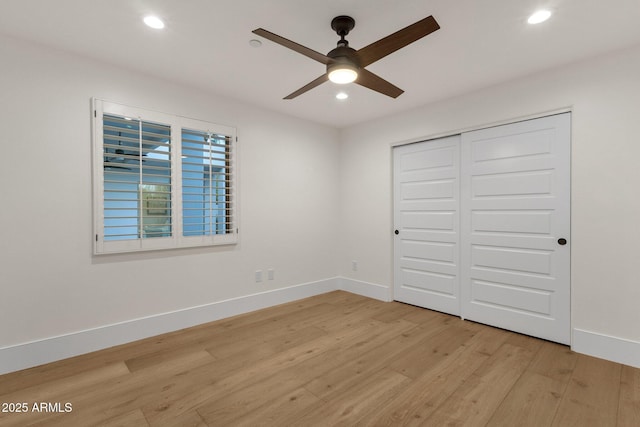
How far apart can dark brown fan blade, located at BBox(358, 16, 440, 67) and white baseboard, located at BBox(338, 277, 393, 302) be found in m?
3.09

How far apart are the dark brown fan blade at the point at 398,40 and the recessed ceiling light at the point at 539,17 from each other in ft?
3.26

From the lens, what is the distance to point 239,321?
3438 mm

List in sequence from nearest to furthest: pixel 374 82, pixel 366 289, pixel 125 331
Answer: pixel 374 82 < pixel 125 331 < pixel 366 289

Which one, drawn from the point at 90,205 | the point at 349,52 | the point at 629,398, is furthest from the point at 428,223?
the point at 90,205

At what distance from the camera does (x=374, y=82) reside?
2348 mm

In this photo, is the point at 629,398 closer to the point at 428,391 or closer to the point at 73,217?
the point at 428,391

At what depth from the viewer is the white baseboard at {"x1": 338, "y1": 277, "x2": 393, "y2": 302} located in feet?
13.8

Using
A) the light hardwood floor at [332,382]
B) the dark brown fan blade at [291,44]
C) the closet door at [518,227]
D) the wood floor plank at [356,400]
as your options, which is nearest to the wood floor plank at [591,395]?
the light hardwood floor at [332,382]

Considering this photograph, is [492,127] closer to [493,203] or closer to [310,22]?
[493,203]

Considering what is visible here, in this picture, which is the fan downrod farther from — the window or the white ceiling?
the window

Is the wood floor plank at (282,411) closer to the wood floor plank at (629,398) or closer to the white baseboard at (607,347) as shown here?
the wood floor plank at (629,398)

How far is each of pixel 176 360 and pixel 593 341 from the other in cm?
364

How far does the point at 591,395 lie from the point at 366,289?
267 cm

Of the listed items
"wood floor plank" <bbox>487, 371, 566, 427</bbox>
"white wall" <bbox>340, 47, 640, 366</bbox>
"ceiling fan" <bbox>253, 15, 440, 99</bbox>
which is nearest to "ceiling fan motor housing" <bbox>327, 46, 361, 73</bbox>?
"ceiling fan" <bbox>253, 15, 440, 99</bbox>
